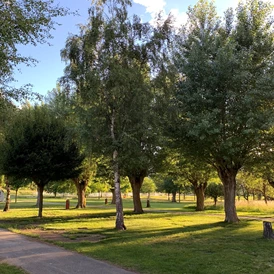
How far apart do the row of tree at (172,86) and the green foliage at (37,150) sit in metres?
5.86

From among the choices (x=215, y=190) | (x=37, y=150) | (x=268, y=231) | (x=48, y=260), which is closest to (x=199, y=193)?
(x=215, y=190)

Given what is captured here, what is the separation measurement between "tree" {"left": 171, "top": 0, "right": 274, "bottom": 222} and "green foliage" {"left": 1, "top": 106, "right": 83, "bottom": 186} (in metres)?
8.66

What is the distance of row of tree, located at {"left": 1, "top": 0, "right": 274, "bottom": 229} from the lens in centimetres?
1569

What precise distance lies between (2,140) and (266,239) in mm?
17714

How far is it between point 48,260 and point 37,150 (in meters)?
14.2

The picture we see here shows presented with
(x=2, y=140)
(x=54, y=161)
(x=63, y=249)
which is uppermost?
(x=2, y=140)

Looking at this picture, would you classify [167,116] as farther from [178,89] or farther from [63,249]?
[63,249]

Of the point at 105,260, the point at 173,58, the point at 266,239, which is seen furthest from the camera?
the point at 173,58

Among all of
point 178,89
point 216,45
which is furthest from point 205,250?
point 216,45

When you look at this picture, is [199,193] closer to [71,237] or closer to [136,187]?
[136,187]

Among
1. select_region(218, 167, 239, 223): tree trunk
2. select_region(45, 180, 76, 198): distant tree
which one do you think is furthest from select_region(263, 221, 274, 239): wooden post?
select_region(45, 180, 76, 198): distant tree

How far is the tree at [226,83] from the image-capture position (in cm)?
1550

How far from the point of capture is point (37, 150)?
22.1 m

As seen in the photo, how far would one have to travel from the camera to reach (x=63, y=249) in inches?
423
